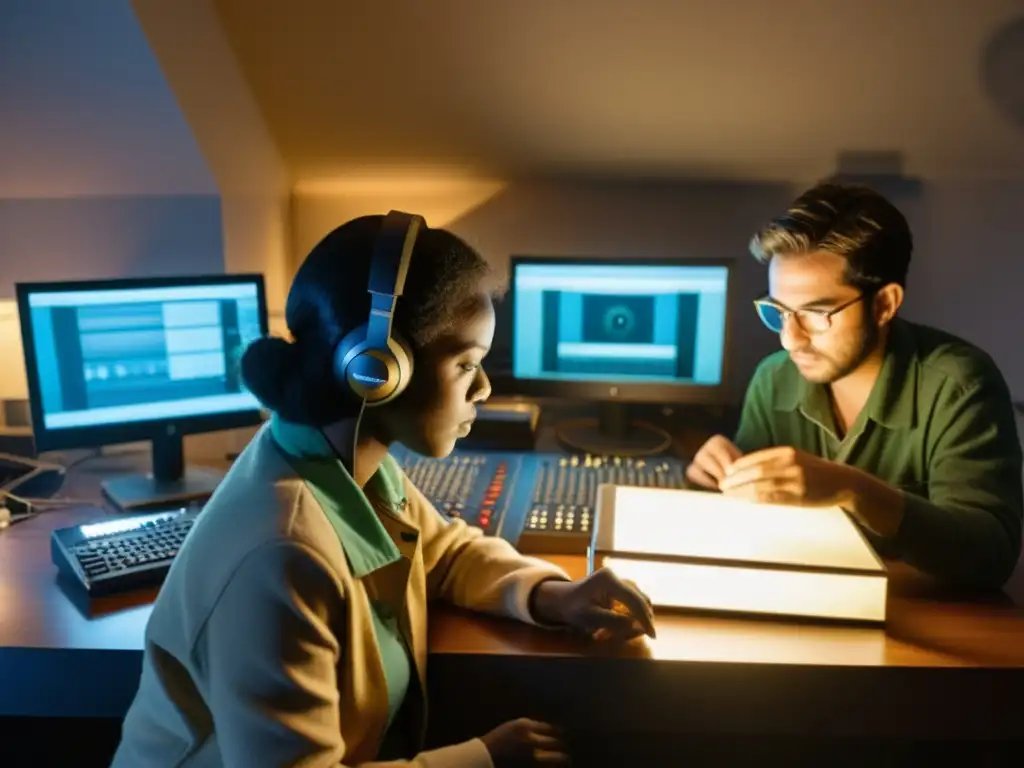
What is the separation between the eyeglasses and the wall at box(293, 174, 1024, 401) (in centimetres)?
46

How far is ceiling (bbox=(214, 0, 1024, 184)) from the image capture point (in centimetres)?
164

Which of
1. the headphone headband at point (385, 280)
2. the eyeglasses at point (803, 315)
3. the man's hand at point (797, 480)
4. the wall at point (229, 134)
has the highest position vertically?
the wall at point (229, 134)

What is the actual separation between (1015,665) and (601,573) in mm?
514

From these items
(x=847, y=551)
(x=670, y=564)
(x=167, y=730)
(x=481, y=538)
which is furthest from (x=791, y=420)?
(x=167, y=730)

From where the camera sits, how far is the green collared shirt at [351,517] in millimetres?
953

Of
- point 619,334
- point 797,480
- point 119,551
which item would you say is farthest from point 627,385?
point 119,551

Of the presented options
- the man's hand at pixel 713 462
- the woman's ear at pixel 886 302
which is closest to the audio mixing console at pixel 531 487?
the man's hand at pixel 713 462

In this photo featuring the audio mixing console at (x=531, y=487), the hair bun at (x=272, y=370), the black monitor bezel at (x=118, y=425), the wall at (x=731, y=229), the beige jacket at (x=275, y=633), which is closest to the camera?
the beige jacket at (x=275, y=633)

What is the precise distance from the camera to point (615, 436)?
6.43 ft

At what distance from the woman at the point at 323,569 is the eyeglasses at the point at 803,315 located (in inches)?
23.9

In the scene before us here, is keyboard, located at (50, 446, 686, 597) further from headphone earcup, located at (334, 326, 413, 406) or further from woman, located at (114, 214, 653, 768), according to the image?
headphone earcup, located at (334, 326, 413, 406)

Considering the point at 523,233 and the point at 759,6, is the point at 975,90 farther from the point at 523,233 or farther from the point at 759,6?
the point at 523,233

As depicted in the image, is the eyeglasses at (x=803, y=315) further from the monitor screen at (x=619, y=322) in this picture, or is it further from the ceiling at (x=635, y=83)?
the ceiling at (x=635, y=83)

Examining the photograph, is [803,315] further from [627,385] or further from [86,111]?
[86,111]
